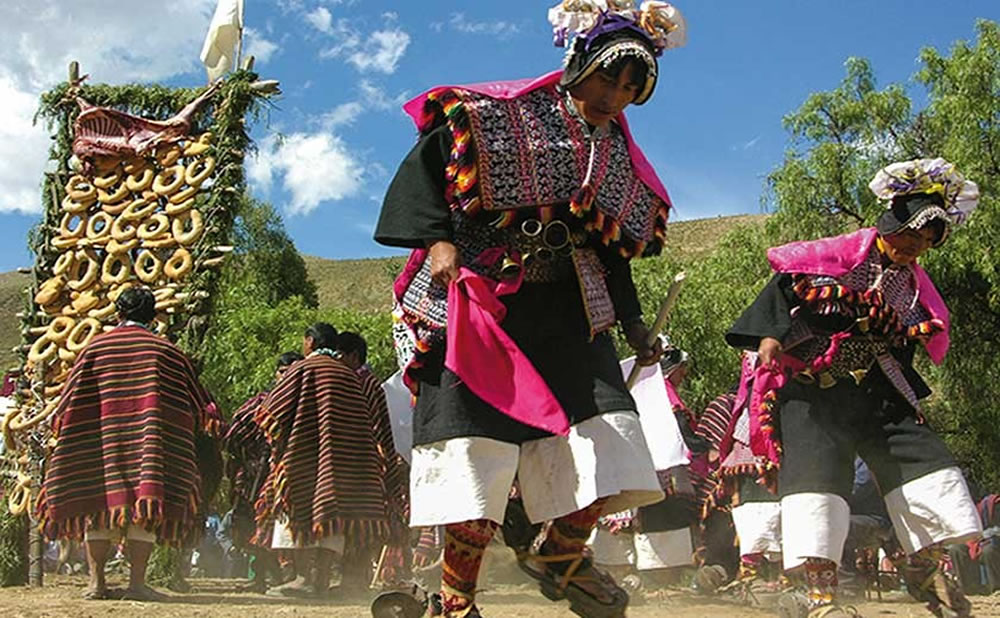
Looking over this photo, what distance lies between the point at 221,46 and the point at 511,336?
18.5ft

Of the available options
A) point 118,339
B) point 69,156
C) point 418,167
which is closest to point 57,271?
point 69,156

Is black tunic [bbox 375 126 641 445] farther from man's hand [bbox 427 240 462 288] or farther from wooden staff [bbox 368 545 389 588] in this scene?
wooden staff [bbox 368 545 389 588]

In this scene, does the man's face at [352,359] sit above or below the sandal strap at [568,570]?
above

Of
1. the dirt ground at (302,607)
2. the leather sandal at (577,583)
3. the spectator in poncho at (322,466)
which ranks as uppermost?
the spectator in poncho at (322,466)

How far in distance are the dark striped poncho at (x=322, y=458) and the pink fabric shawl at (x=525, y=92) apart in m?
3.46

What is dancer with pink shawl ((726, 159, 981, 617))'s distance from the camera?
4285mm

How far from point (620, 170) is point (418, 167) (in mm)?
646

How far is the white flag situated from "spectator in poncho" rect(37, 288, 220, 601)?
2677 mm

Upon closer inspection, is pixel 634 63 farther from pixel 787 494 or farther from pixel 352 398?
pixel 352 398

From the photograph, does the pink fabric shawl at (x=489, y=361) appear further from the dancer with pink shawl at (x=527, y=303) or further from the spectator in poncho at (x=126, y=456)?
the spectator in poncho at (x=126, y=456)

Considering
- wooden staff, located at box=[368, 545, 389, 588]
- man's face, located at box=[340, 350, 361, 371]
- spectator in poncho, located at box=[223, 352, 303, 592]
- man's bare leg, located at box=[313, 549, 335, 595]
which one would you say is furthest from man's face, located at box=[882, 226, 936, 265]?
wooden staff, located at box=[368, 545, 389, 588]

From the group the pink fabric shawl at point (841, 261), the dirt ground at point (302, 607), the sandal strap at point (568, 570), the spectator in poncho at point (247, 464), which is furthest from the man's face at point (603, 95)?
the spectator in poncho at point (247, 464)

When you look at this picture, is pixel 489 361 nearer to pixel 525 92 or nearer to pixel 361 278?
pixel 525 92

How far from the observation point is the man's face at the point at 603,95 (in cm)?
328
